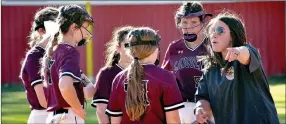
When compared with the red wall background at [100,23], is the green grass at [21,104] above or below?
below

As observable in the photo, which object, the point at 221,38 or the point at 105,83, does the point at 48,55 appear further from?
the point at 221,38

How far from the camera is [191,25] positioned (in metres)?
6.93

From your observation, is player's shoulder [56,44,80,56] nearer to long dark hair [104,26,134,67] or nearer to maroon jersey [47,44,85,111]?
maroon jersey [47,44,85,111]

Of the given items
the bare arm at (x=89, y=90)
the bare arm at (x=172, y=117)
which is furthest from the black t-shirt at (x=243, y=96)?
the bare arm at (x=89, y=90)

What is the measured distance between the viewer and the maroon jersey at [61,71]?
5.61 meters

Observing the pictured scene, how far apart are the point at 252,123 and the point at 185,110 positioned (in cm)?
171

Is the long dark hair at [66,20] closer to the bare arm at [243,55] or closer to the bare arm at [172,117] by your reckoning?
the bare arm at [172,117]

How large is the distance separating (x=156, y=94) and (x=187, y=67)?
63.4 inches

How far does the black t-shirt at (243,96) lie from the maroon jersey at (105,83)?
4.09 feet

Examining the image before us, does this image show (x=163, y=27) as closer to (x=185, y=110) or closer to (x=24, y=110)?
(x=24, y=110)

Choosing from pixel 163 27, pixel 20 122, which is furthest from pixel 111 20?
pixel 20 122

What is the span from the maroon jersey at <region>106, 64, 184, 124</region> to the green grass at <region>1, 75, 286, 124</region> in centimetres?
621

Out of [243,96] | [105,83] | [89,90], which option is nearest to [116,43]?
[105,83]

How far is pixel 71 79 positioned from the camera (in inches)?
220
